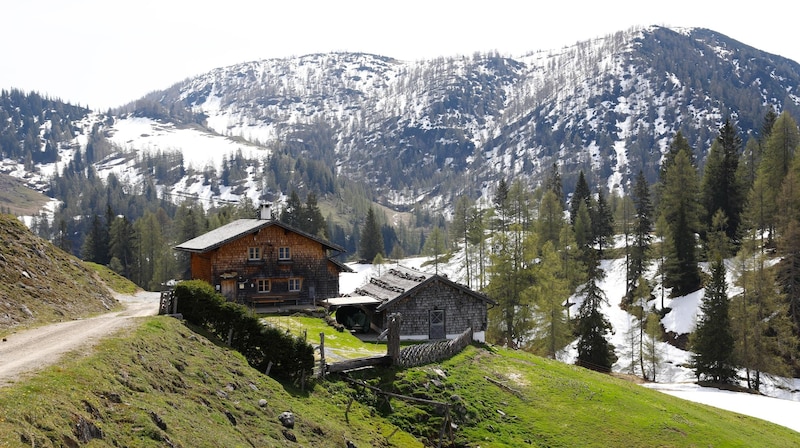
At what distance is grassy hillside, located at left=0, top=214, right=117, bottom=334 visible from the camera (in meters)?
25.5

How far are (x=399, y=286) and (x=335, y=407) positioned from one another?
22.5 m

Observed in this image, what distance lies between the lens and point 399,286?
46375mm

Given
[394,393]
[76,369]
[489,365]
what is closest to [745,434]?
[489,365]

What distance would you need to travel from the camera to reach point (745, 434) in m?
33.4

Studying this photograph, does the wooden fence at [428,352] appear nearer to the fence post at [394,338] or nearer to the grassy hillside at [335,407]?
the fence post at [394,338]

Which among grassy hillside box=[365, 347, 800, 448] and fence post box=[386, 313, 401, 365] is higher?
fence post box=[386, 313, 401, 365]

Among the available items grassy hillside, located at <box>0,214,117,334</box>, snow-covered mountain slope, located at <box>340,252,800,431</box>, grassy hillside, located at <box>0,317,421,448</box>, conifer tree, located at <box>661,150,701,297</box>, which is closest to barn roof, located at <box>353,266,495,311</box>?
snow-covered mountain slope, located at <box>340,252,800,431</box>

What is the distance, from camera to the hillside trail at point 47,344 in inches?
598

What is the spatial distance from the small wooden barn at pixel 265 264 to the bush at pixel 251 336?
20897mm

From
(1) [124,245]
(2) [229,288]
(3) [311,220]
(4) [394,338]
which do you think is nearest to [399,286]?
(2) [229,288]

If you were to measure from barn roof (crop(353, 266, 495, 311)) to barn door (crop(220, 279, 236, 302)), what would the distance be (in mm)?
11023

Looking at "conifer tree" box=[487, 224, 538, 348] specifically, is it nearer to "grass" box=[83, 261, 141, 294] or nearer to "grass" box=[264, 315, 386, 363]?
"grass" box=[264, 315, 386, 363]

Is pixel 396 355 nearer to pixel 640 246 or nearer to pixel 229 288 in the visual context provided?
pixel 229 288

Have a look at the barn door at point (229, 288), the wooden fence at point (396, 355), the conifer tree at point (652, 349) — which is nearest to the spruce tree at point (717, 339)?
the conifer tree at point (652, 349)
